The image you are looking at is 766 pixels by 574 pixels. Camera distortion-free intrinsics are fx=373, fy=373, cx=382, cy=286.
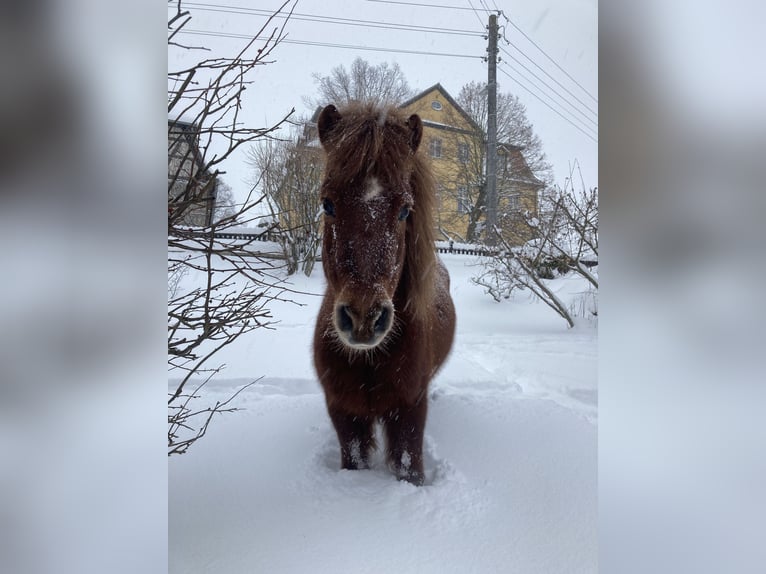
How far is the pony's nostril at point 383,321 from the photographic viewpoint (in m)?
1.01

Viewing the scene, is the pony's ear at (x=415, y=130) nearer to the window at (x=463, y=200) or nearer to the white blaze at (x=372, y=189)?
the white blaze at (x=372, y=189)

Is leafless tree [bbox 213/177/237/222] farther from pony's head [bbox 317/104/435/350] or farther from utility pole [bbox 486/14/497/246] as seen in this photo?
utility pole [bbox 486/14/497/246]

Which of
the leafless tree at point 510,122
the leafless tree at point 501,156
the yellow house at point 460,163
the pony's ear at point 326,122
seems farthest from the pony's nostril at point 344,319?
the leafless tree at point 510,122

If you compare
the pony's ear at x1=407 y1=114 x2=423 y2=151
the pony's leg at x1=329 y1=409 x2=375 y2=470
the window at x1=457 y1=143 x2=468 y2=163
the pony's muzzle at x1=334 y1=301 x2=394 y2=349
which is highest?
the window at x1=457 y1=143 x2=468 y2=163

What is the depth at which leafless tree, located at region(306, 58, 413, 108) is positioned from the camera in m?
1.39

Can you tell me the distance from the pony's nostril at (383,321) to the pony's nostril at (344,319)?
0.23 feet

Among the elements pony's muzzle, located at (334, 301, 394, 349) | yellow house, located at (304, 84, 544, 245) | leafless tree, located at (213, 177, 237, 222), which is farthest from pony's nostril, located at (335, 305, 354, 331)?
yellow house, located at (304, 84, 544, 245)

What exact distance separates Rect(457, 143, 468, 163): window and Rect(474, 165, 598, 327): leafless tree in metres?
0.44

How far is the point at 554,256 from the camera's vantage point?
85.9 inches
